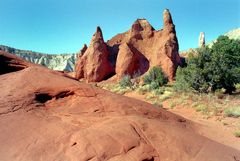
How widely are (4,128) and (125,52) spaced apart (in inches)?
1273

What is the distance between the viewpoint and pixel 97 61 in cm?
3781

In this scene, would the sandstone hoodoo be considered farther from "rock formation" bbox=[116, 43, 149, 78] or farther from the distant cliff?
the distant cliff

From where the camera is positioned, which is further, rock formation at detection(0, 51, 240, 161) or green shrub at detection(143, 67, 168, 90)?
green shrub at detection(143, 67, 168, 90)

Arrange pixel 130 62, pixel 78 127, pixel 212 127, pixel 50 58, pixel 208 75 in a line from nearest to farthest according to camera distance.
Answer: pixel 78 127
pixel 212 127
pixel 208 75
pixel 130 62
pixel 50 58

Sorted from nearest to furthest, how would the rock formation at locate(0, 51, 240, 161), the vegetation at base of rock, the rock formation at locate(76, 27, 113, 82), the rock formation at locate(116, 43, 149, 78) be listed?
1. the rock formation at locate(0, 51, 240, 161)
2. the vegetation at base of rock
3. the rock formation at locate(116, 43, 149, 78)
4. the rock formation at locate(76, 27, 113, 82)

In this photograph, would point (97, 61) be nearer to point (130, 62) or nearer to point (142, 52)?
point (130, 62)

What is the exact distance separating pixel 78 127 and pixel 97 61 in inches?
1290

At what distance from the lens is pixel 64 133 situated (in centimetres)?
502

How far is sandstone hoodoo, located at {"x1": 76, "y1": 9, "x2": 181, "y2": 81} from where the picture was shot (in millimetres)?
34941

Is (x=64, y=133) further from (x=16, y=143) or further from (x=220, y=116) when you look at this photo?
(x=220, y=116)

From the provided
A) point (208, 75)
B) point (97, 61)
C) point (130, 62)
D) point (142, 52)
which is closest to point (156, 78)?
point (130, 62)

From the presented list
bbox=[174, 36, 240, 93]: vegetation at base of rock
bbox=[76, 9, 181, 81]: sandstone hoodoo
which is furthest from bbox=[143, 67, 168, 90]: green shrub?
bbox=[174, 36, 240, 93]: vegetation at base of rock

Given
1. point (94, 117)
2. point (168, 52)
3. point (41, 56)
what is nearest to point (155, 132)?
point (94, 117)

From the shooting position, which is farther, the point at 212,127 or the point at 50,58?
the point at 50,58
